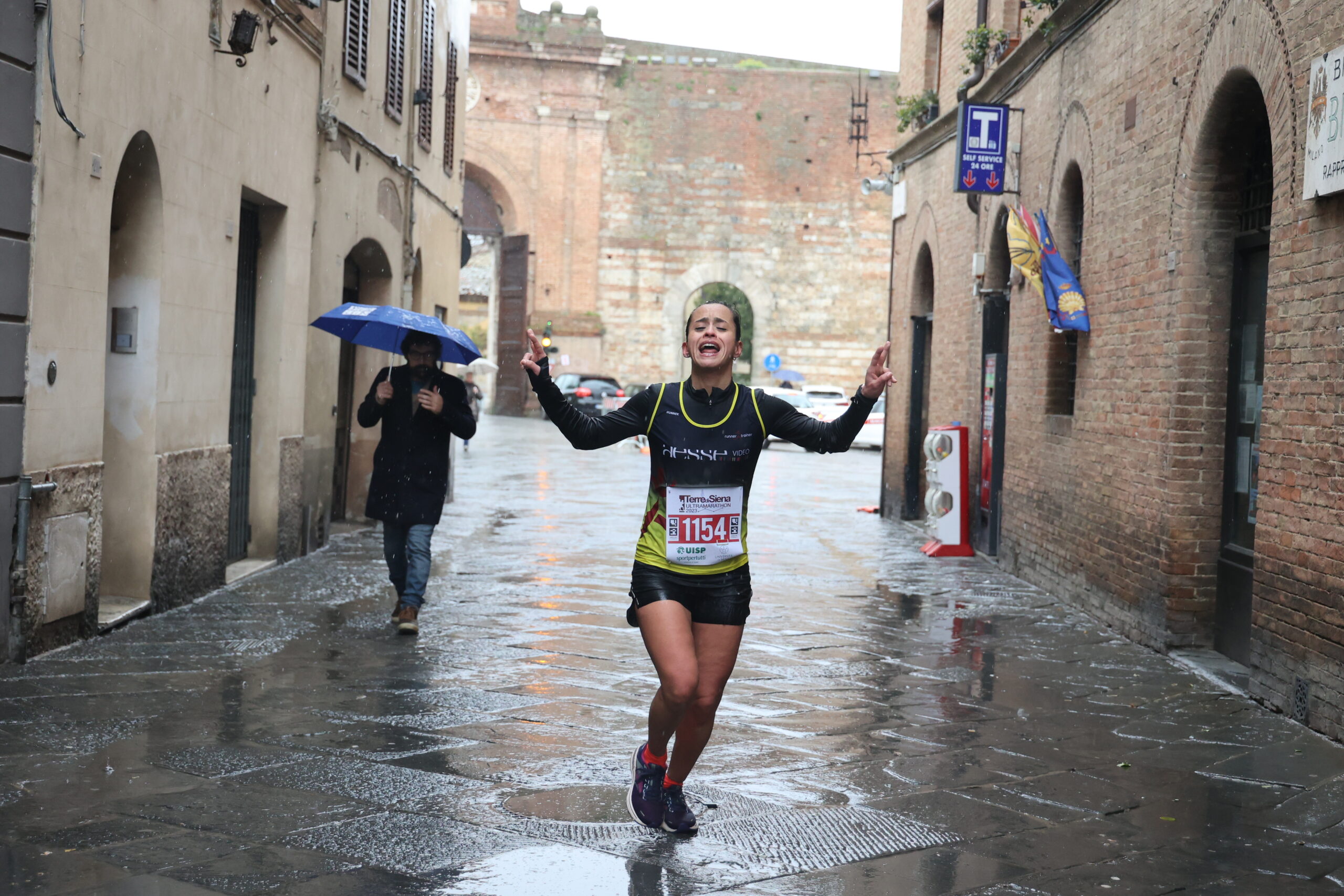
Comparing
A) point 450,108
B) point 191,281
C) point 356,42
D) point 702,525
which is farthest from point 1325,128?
point 450,108

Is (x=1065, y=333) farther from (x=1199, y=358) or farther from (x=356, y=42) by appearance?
(x=356, y=42)

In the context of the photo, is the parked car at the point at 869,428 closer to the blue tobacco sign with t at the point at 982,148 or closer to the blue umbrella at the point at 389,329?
the blue tobacco sign with t at the point at 982,148

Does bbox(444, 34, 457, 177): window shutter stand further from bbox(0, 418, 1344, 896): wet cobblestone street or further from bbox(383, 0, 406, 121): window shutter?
bbox(0, 418, 1344, 896): wet cobblestone street

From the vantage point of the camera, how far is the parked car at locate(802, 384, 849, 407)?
35.3 meters

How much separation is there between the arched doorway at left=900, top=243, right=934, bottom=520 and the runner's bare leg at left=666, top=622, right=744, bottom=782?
40.1 feet

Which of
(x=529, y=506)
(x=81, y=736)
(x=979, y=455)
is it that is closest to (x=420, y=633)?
(x=81, y=736)

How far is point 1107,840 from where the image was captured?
4602mm

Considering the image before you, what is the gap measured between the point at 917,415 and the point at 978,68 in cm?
414

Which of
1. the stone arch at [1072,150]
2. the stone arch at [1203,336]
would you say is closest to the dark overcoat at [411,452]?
the stone arch at [1203,336]

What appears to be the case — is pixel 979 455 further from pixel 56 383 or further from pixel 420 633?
pixel 56 383

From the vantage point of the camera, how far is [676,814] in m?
4.54

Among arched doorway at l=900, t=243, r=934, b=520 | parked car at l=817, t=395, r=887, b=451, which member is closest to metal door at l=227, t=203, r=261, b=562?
arched doorway at l=900, t=243, r=934, b=520

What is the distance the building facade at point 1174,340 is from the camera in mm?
6520

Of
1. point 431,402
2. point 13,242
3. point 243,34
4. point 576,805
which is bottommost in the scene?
point 576,805
